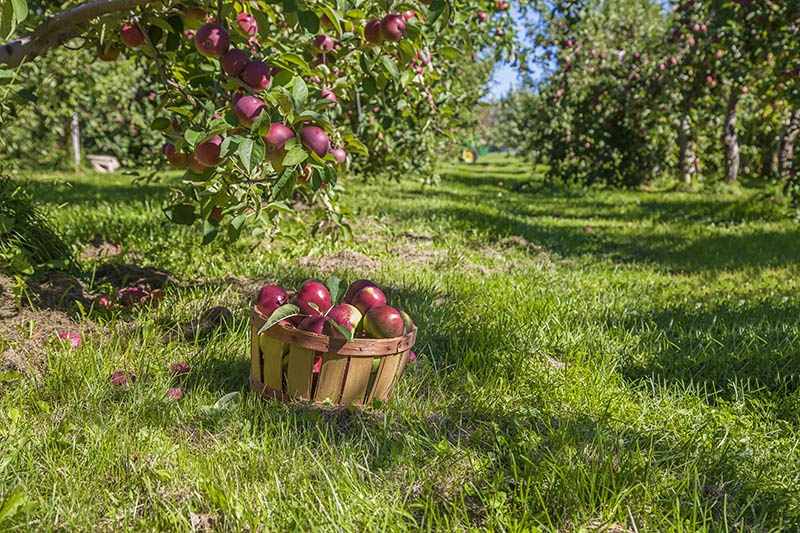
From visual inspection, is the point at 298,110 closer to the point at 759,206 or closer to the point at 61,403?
→ the point at 61,403

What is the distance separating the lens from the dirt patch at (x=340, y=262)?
3.50 m

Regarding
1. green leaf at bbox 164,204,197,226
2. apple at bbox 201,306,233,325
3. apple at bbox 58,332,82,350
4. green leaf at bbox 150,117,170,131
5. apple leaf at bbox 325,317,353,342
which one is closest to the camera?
apple leaf at bbox 325,317,353,342

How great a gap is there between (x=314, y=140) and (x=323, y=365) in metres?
0.71

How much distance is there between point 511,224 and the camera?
5.76 metres

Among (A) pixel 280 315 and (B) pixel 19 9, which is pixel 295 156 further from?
(B) pixel 19 9

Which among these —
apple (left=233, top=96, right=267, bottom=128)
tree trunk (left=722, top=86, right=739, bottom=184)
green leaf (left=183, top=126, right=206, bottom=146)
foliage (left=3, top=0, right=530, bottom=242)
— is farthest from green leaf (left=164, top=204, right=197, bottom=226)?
tree trunk (left=722, top=86, right=739, bottom=184)

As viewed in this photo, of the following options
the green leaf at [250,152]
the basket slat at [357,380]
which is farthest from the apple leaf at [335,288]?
the green leaf at [250,152]

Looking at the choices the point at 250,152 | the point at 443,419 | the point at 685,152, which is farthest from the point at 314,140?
the point at 685,152

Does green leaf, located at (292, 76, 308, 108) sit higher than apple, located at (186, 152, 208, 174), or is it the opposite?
green leaf, located at (292, 76, 308, 108)

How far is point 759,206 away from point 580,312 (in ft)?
18.2

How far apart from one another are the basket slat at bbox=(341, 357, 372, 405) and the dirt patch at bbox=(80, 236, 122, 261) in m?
2.19

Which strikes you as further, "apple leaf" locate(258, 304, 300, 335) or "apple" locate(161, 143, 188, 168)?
"apple" locate(161, 143, 188, 168)

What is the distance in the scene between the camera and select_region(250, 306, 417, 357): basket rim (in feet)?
5.66

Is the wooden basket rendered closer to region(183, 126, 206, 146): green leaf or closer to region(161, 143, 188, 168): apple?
region(183, 126, 206, 146): green leaf
